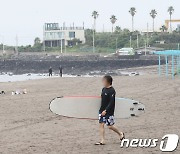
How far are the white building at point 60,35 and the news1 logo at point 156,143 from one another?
8892 cm

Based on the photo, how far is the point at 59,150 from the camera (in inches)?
322

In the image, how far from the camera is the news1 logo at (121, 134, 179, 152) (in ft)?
26.1

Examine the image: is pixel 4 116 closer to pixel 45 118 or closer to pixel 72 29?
pixel 45 118

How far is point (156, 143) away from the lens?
8.49 metres

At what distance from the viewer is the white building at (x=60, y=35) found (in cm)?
9994

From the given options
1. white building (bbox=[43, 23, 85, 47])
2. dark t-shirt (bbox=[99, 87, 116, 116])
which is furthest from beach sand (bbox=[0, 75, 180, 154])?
white building (bbox=[43, 23, 85, 47])

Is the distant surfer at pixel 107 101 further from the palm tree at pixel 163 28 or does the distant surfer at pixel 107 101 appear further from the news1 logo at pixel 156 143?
the palm tree at pixel 163 28

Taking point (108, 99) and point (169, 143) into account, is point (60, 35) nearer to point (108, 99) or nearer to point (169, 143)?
point (108, 99)

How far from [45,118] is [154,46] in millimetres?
75978

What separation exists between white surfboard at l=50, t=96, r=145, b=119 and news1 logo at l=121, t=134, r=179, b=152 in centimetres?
90

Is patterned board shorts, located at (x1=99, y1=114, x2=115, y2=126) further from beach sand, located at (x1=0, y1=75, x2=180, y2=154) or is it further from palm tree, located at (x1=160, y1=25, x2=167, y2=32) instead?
palm tree, located at (x1=160, y1=25, x2=167, y2=32)

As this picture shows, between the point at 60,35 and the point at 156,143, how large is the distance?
92935mm

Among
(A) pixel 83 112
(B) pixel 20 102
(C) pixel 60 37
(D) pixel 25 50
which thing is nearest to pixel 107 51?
(C) pixel 60 37

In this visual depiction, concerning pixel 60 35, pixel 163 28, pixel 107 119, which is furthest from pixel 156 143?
pixel 163 28
